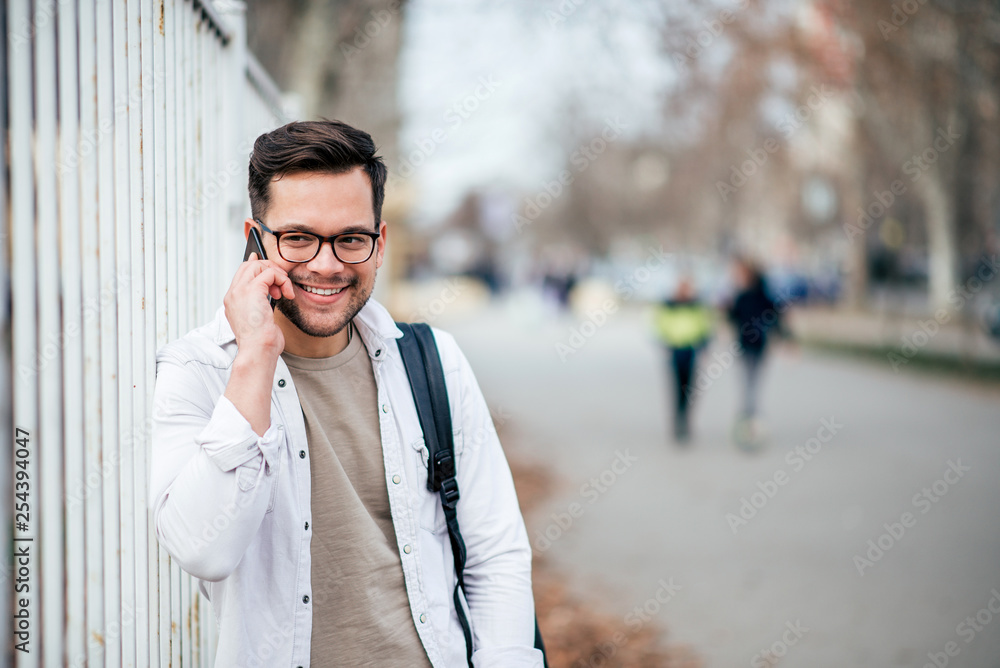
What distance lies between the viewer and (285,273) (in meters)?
1.92

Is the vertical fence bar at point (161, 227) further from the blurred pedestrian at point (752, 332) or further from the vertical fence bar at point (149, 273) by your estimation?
the blurred pedestrian at point (752, 332)

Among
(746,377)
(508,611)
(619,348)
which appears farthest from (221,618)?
(619,348)

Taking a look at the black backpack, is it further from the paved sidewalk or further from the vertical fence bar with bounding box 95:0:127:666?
the paved sidewalk

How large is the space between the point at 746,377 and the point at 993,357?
447 inches

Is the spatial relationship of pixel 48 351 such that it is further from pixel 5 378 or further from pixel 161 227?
pixel 161 227

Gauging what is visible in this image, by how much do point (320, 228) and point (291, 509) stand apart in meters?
0.66

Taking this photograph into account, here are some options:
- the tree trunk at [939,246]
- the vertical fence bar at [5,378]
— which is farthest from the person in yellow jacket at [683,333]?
the tree trunk at [939,246]

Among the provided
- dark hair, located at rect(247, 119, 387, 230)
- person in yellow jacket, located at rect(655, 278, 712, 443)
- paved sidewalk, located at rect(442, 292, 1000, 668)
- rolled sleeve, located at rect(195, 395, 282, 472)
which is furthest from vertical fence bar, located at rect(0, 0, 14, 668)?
person in yellow jacket, located at rect(655, 278, 712, 443)

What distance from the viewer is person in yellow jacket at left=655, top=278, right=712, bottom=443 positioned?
9.82 m

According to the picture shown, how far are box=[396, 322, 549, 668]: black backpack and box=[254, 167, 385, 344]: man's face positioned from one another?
0.25 metres

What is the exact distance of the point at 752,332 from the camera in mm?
9680

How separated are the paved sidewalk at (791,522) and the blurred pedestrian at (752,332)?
34 centimetres

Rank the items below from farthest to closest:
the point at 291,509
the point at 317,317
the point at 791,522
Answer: the point at 791,522 → the point at 317,317 → the point at 291,509

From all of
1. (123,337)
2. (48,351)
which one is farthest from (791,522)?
(48,351)
